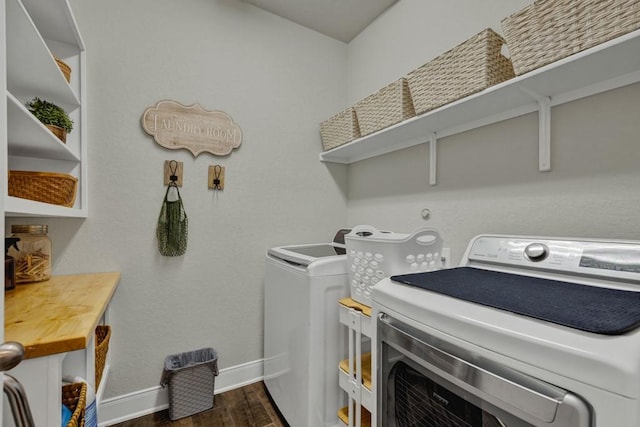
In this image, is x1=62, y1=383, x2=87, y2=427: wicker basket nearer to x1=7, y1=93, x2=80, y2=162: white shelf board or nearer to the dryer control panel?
x1=7, y1=93, x2=80, y2=162: white shelf board

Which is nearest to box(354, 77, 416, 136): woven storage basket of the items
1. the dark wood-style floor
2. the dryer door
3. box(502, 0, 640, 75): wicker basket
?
box(502, 0, 640, 75): wicker basket

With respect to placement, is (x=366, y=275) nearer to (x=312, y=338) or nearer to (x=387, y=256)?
(x=387, y=256)

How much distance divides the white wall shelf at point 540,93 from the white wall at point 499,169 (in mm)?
37

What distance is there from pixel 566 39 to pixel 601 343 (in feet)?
3.12

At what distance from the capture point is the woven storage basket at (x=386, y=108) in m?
1.53

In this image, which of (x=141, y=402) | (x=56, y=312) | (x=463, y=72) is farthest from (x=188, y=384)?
(x=463, y=72)

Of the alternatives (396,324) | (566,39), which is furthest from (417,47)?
(396,324)

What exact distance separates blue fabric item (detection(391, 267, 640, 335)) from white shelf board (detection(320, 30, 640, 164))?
703 mm

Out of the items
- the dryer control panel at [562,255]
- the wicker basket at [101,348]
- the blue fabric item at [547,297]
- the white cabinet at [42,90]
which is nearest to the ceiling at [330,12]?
the white cabinet at [42,90]

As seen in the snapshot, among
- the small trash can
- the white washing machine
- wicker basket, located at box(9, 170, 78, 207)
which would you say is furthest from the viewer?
the small trash can

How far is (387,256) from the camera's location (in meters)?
1.15

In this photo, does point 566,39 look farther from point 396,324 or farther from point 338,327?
point 338,327

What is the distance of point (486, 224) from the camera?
1425mm

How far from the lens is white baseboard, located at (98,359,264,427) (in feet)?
5.30
